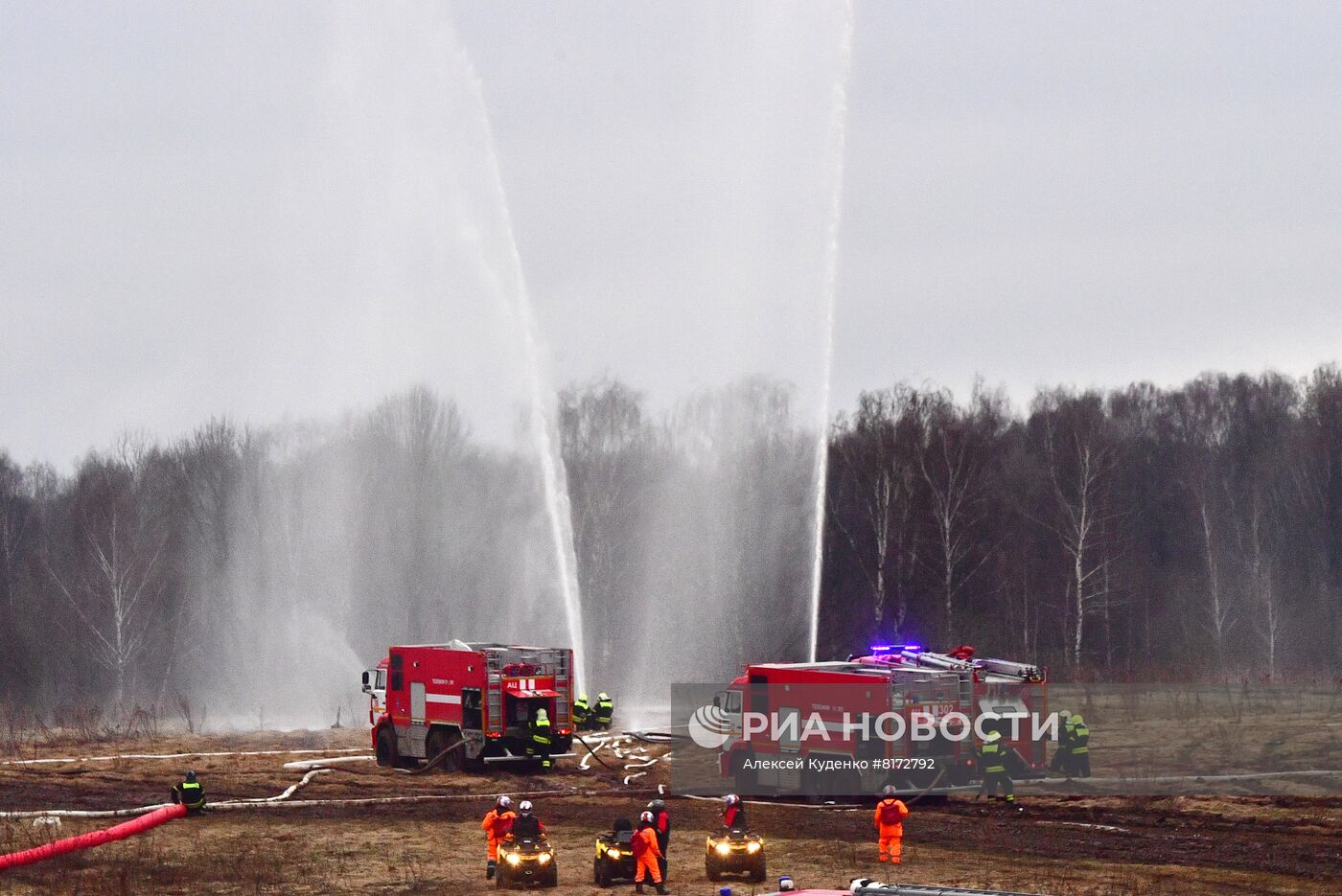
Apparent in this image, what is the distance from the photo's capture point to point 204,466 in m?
87.7

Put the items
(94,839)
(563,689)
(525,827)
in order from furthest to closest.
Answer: (563,689), (94,839), (525,827)

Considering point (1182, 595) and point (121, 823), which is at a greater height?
point (1182, 595)

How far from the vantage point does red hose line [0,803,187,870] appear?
81.1 ft

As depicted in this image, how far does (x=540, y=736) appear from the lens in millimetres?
37406

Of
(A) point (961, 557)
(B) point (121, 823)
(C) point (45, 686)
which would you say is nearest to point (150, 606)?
(C) point (45, 686)

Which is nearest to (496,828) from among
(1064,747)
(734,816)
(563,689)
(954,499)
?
(734,816)

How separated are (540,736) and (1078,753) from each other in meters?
12.6

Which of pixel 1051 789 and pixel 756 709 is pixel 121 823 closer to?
pixel 756 709

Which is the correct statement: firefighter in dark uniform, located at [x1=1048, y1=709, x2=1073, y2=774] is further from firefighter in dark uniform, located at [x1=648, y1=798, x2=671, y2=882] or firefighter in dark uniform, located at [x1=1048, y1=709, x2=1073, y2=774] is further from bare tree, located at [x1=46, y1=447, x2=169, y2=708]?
bare tree, located at [x1=46, y1=447, x2=169, y2=708]

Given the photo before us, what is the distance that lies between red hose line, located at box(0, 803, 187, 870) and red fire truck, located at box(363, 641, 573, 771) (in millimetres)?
8675

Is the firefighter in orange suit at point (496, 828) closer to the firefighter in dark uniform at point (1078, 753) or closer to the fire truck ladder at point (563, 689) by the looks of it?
the firefighter in dark uniform at point (1078, 753)

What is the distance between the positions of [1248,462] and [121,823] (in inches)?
2726

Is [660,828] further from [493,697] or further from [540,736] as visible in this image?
[493,697]

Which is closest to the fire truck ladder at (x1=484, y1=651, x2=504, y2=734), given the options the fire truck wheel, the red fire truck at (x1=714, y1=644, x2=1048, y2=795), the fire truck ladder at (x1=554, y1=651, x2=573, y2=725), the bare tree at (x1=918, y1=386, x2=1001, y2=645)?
the fire truck ladder at (x1=554, y1=651, x2=573, y2=725)
